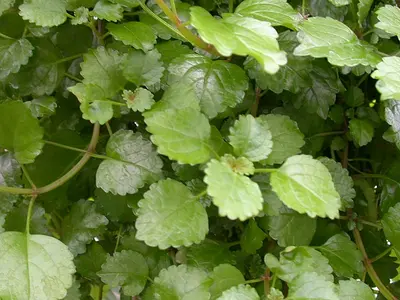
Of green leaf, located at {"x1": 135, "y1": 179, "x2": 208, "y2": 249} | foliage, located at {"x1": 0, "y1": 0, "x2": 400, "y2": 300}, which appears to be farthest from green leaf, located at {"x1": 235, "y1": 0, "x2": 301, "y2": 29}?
green leaf, located at {"x1": 135, "y1": 179, "x2": 208, "y2": 249}

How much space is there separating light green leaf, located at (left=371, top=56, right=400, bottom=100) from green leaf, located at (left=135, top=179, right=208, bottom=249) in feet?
0.74

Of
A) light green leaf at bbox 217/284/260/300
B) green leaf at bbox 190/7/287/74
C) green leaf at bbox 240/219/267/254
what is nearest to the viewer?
green leaf at bbox 190/7/287/74

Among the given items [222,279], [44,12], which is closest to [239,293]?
[222,279]

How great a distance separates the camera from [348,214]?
0.77 metres

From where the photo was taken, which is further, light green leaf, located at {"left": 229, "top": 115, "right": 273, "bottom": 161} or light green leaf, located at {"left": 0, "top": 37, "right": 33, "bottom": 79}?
light green leaf, located at {"left": 0, "top": 37, "right": 33, "bottom": 79}

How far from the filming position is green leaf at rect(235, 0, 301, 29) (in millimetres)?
592

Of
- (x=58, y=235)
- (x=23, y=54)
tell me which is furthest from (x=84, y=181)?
(x=23, y=54)

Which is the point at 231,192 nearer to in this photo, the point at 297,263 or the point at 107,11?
the point at 297,263

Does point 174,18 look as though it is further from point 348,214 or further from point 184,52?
point 348,214

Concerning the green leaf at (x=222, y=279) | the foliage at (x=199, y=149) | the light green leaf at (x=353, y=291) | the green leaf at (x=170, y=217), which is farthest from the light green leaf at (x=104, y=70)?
the light green leaf at (x=353, y=291)

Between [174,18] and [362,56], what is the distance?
0.21m

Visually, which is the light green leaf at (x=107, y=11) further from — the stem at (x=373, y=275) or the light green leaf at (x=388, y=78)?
the stem at (x=373, y=275)

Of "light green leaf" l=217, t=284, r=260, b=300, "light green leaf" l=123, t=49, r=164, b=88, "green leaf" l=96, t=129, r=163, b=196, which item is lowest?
"light green leaf" l=217, t=284, r=260, b=300

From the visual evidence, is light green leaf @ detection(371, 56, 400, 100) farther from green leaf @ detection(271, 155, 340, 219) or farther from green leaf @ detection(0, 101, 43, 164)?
green leaf @ detection(0, 101, 43, 164)
